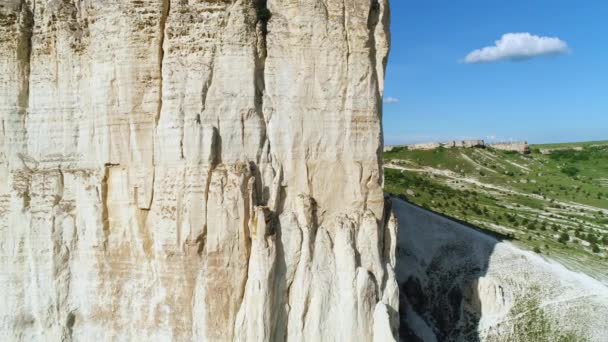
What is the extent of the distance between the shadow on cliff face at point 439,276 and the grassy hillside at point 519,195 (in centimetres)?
572

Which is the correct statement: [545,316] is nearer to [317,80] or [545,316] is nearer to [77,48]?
[317,80]

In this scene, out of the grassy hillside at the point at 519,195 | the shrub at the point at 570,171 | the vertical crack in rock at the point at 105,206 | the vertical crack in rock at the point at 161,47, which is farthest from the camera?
the shrub at the point at 570,171

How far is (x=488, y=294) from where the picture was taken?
2316 centimetres

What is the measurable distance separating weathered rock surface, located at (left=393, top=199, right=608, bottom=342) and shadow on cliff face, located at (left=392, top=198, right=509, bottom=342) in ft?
0.14

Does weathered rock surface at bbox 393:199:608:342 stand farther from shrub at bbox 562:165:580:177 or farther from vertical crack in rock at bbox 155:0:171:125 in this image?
shrub at bbox 562:165:580:177

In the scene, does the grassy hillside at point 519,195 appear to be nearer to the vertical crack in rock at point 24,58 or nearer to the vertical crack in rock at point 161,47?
the vertical crack in rock at point 161,47

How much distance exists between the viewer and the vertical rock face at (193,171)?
1552 cm

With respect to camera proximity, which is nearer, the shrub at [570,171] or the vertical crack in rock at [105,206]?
the vertical crack in rock at [105,206]

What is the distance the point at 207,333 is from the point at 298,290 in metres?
2.95

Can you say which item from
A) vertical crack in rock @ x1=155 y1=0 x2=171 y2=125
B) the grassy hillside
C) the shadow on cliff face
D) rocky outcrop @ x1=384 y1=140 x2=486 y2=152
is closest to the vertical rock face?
vertical crack in rock @ x1=155 y1=0 x2=171 y2=125

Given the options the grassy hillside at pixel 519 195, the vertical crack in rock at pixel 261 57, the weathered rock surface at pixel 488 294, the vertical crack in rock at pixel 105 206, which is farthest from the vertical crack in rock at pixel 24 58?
the grassy hillside at pixel 519 195

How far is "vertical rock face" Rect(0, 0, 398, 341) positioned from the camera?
15523mm

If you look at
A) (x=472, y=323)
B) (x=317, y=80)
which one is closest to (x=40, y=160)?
(x=317, y=80)

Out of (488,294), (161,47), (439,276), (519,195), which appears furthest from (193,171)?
(519,195)
